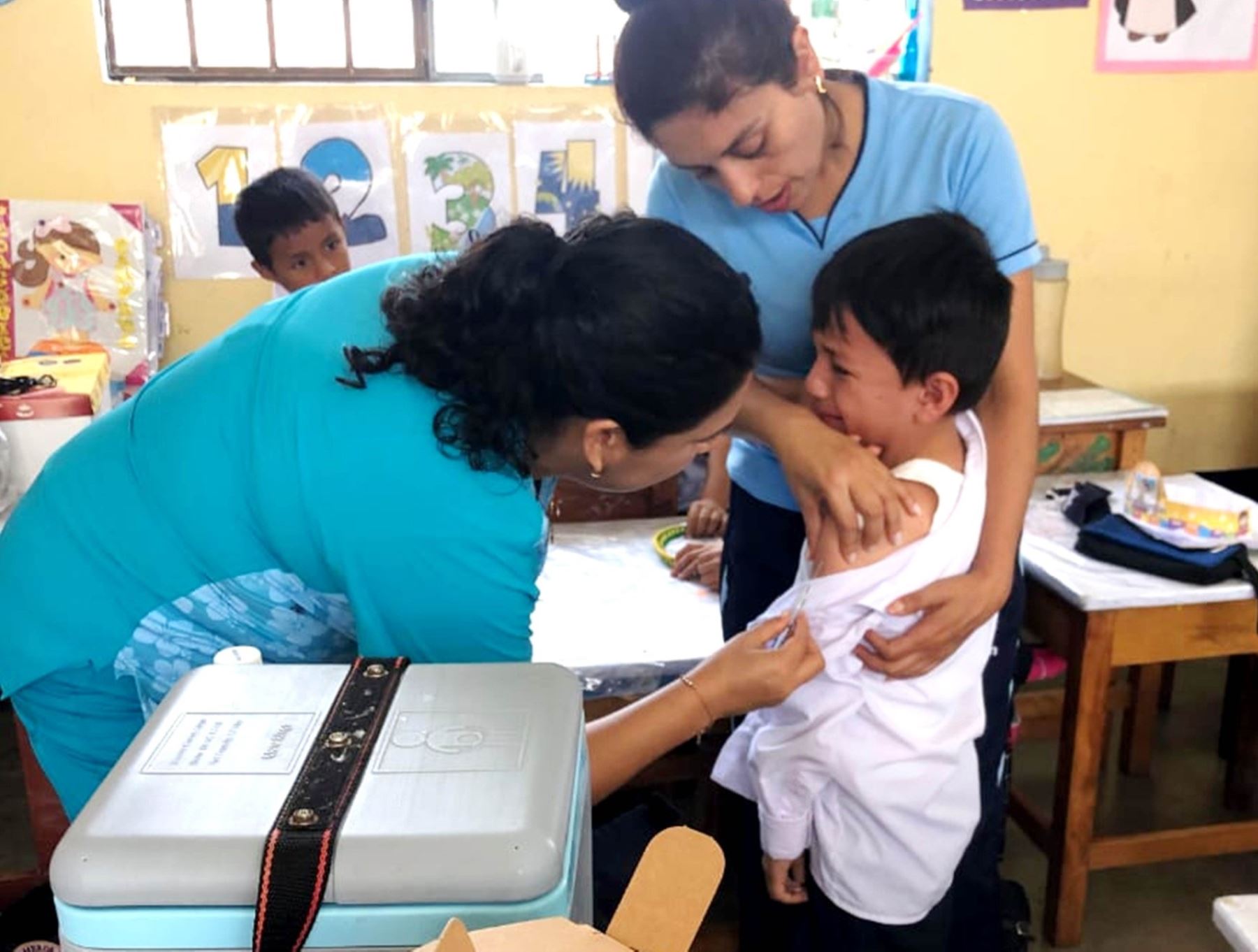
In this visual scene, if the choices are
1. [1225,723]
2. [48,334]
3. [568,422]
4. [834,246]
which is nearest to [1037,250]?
[834,246]

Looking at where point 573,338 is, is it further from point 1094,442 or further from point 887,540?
point 1094,442

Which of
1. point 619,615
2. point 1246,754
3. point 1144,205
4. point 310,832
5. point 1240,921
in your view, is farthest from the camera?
point 1144,205

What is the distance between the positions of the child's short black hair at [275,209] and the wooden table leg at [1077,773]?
171cm

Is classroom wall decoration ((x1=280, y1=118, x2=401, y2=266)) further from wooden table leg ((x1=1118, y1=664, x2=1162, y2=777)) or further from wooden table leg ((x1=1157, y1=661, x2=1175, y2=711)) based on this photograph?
wooden table leg ((x1=1157, y1=661, x2=1175, y2=711))

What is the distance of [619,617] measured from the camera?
1803mm

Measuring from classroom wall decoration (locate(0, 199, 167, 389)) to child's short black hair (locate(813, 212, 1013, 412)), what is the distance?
1946 millimetres

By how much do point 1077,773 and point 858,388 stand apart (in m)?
1.00

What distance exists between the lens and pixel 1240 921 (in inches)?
31.9

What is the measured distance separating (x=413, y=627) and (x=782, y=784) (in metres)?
0.64

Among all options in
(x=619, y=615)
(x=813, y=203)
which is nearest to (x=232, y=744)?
(x=813, y=203)

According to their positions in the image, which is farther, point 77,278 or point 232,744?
point 77,278

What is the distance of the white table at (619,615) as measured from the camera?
1.65 meters

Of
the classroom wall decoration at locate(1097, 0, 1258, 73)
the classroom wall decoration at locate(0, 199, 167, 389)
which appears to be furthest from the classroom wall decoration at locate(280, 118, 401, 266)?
the classroom wall decoration at locate(1097, 0, 1258, 73)

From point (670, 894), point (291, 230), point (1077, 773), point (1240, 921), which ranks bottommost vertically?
point (1077, 773)
